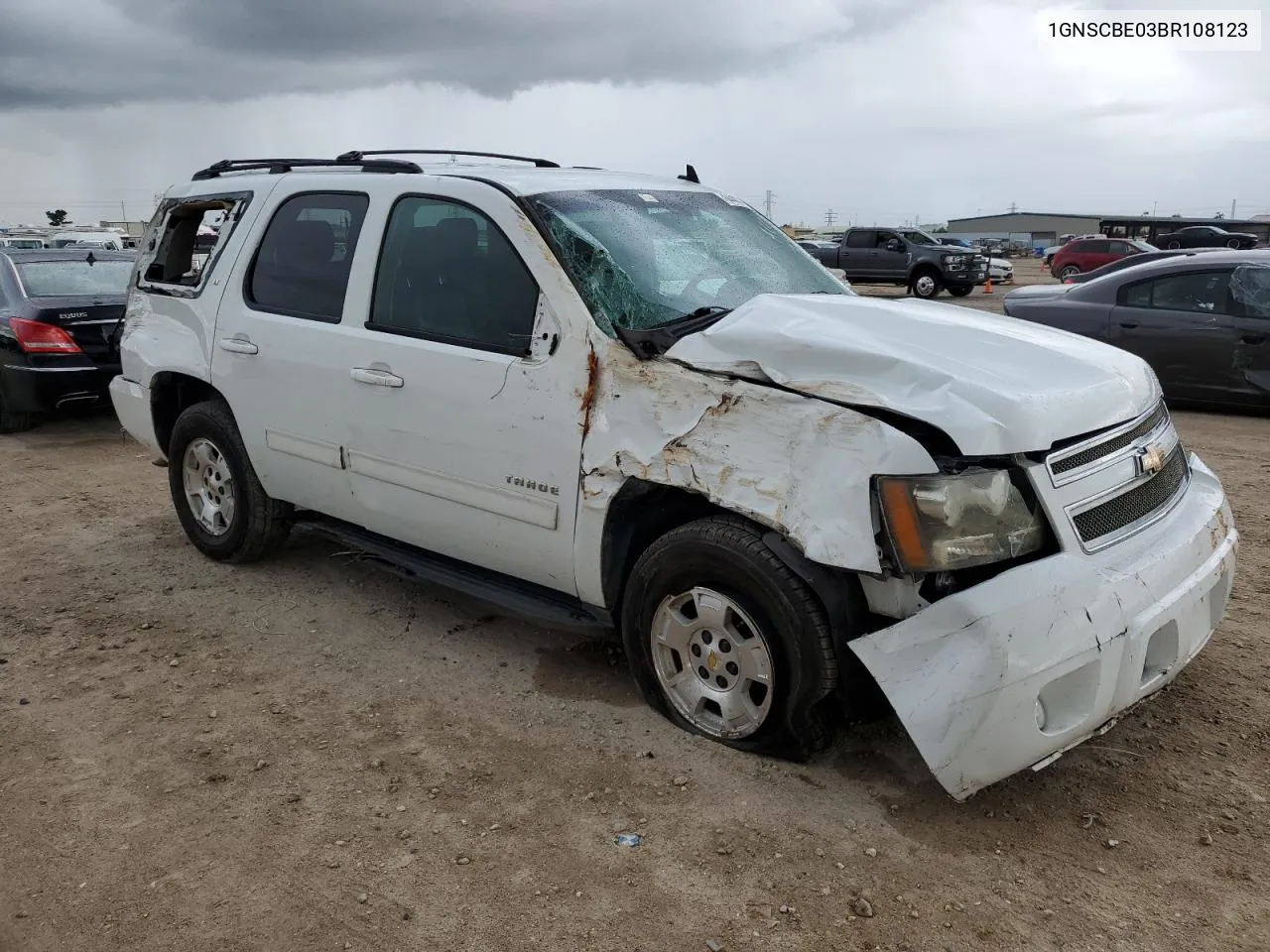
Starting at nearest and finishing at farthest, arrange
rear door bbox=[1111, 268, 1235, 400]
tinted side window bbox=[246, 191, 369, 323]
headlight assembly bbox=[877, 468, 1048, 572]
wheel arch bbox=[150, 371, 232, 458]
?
headlight assembly bbox=[877, 468, 1048, 572], tinted side window bbox=[246, 191, 369, 323], wheel arch bbox=[150, 371, 232, 458], rear door bbox=[1111, 268, 1235, 400]

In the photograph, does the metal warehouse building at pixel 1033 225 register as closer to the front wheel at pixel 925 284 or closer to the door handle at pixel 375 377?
the front wheel at pixel 925 284

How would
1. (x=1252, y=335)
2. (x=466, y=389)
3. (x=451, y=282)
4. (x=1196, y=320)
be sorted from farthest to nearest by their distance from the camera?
(x=1196, y=320) → (x=1252, y=335) → (x=451, y=282) → (x=466, y=389)

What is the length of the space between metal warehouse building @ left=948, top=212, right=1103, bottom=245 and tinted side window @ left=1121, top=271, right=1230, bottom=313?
8669 centimetres

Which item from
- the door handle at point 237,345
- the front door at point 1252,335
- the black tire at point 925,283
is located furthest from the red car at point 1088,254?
the door handle at point 237,345

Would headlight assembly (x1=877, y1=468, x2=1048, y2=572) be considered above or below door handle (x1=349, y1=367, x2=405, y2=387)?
below

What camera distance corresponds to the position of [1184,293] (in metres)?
8.67

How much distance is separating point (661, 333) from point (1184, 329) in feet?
22.5

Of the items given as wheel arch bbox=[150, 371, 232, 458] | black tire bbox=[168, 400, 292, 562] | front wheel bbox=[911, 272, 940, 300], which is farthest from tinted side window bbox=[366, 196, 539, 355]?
front wheel bbox=[911, 272, 940, 300]

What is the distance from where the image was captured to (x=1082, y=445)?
2.93 meters

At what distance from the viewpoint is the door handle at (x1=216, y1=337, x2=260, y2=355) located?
452cm

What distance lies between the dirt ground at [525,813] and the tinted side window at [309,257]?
4.58ft

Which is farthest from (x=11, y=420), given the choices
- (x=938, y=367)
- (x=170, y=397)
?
(x=938, y=367)

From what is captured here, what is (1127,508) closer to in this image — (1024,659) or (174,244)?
(1024,659)

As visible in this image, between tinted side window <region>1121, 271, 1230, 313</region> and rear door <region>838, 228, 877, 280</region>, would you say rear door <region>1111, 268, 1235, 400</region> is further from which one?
rear door <region>838, 228, 877, 280</region>
